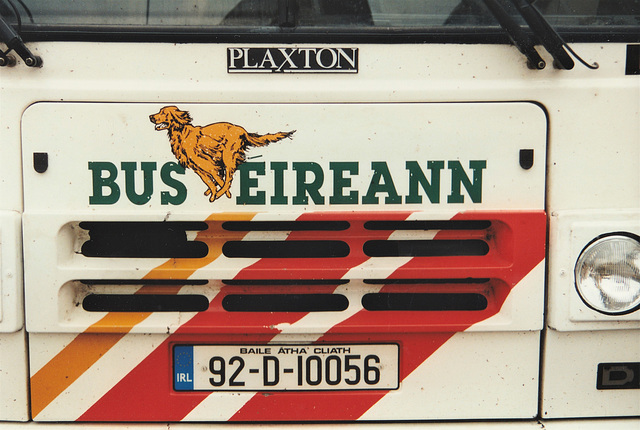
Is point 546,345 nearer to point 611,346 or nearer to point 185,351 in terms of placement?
point 611,346

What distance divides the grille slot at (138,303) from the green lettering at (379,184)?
0.62 m

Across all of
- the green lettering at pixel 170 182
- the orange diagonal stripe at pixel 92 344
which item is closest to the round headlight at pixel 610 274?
the orange diagonal stripe at pixel 92 344

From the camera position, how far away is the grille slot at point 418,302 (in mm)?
1947

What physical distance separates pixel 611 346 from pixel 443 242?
64 centimetres

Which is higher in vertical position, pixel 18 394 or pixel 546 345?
pixel 546 345

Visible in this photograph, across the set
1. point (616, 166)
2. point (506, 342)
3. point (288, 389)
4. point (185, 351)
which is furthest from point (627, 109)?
point (185, 351)

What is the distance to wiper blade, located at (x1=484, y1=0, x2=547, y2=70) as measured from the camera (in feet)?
5.97

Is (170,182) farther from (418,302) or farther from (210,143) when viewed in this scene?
(418,302)

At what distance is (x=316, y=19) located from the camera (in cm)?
188

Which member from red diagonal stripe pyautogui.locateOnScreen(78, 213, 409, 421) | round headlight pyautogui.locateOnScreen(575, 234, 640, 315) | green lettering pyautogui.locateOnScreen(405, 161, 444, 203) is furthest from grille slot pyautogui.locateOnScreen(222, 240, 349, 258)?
round headlight pyautogui.locateOnScreen(575, 234, 640, 315)

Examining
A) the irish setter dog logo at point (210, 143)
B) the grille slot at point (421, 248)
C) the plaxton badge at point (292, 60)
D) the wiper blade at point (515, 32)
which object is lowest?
the grille slot at point (421, 248)

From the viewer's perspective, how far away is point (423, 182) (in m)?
1.89

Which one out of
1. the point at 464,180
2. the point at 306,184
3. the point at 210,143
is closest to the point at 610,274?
the point at 464,180

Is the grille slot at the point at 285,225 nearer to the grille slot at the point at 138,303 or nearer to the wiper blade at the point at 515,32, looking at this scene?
the grille slot at the point at 138,303
